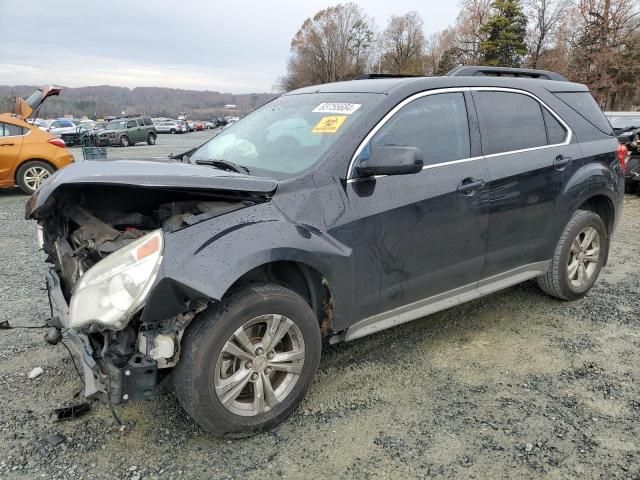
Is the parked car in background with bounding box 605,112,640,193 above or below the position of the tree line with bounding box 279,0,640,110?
below

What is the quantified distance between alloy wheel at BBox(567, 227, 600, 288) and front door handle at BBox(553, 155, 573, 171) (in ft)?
2.10

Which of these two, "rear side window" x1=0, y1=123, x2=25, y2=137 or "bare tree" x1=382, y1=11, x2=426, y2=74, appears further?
"bare tree" x1=382, y1=11, x2=426, y2=74

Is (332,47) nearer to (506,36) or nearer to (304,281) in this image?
(506,36)

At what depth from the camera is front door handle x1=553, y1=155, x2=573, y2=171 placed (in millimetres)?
3809

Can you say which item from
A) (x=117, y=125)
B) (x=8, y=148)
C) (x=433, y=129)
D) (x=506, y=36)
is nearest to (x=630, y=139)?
(x=433, y=129)

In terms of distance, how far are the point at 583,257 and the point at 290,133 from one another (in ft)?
9.04

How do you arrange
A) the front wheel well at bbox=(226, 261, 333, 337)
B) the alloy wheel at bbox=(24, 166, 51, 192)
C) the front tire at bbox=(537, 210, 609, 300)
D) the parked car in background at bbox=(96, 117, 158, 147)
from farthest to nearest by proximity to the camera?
the parked car in background at bbox=(96, 117, 158, 147) → the alloy wheel at bbox=(24, 166, 51, 192) → the front tire at bbox=(537, 210, 609, 300) → the front wheel well at bbox=(226, 261, 333, 337)

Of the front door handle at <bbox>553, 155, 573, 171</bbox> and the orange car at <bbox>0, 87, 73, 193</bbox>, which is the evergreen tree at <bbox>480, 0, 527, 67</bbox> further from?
the front door handle at <bbox>553, 155, 573, 171</bbox>

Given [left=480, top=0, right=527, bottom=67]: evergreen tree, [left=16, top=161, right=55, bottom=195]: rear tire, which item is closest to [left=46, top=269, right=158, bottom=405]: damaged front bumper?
[left=16, top=161, right=55, bottom=195]: rear tire

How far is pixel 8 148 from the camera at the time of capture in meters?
9.40

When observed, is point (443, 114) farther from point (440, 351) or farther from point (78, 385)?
point (78, 385)

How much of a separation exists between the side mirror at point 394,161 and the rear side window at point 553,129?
5.55 feet

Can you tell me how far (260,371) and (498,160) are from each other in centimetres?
214

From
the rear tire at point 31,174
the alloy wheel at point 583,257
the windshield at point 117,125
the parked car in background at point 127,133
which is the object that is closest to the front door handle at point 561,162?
the alloy wheel at point 583,257
